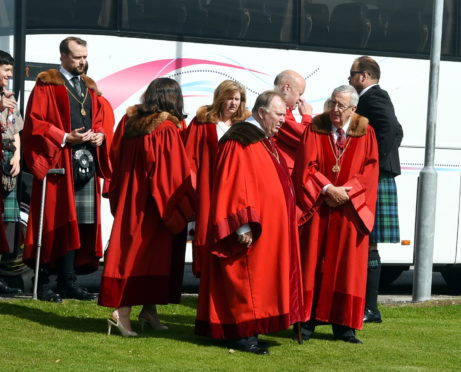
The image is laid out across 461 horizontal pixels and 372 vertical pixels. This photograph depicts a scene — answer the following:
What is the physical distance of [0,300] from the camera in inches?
432

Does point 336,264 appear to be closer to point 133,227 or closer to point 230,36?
point 133,227

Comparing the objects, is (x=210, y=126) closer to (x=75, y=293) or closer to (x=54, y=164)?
(x=54, y=164)

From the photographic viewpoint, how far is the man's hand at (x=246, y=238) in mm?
8609

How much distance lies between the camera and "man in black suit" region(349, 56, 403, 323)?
10.7 m

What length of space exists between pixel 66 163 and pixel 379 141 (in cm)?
275

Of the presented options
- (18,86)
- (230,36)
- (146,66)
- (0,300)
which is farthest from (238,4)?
(0,300)

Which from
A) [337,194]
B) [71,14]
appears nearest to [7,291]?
[71,14]

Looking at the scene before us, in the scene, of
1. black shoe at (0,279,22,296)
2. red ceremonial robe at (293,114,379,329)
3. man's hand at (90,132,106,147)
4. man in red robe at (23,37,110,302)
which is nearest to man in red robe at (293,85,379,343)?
red ceremonial robe at (293,114,379,329)

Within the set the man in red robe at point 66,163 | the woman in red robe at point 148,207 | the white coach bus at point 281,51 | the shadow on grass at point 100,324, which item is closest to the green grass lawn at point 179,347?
the shadow on grass at point 100,324

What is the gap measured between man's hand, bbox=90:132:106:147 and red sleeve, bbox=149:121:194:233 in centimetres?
178

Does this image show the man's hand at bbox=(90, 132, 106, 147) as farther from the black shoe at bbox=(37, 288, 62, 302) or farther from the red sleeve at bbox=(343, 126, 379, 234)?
the red sleeve at bbox=(343, 126, 379, 234)

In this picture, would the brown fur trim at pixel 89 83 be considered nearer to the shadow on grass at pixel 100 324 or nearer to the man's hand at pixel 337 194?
the shadow on grass at pixel 100 324

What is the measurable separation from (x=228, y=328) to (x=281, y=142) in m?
2.34

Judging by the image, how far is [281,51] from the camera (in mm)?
13195
